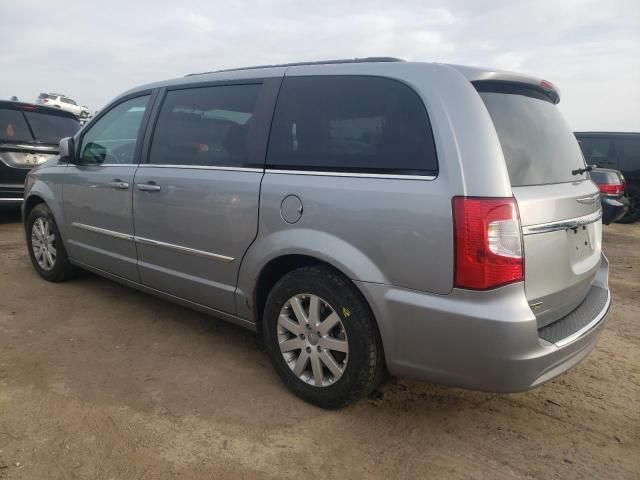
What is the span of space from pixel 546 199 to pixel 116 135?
10.5 feet

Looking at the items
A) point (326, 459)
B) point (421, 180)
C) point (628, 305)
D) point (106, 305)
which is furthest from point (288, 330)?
point (628, 305)

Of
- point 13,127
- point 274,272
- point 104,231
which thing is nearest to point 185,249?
point 274,272

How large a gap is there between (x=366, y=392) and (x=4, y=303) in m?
3.26

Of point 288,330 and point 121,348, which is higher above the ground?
point 288,330

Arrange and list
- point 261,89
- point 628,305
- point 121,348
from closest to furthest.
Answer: point 261,89
point 121,348
point 628,305

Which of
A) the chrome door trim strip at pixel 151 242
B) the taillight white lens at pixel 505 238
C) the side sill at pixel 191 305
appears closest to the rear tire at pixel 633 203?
the taillight white lens at pixel 505 238

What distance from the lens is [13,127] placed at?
6.73 metres

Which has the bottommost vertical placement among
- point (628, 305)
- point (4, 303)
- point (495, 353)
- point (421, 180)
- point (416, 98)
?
point (628, 305)

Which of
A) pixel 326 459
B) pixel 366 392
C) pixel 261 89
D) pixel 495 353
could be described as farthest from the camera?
pixel 261 89

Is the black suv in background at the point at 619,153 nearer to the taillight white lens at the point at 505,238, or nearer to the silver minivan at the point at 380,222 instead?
the silver minivan at the point at 380,222

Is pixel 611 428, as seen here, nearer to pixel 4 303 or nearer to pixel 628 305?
pixel 628 305

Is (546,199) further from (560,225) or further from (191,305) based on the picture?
(191,305)

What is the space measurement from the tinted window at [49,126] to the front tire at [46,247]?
2.77 metres

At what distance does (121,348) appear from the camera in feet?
10.8
